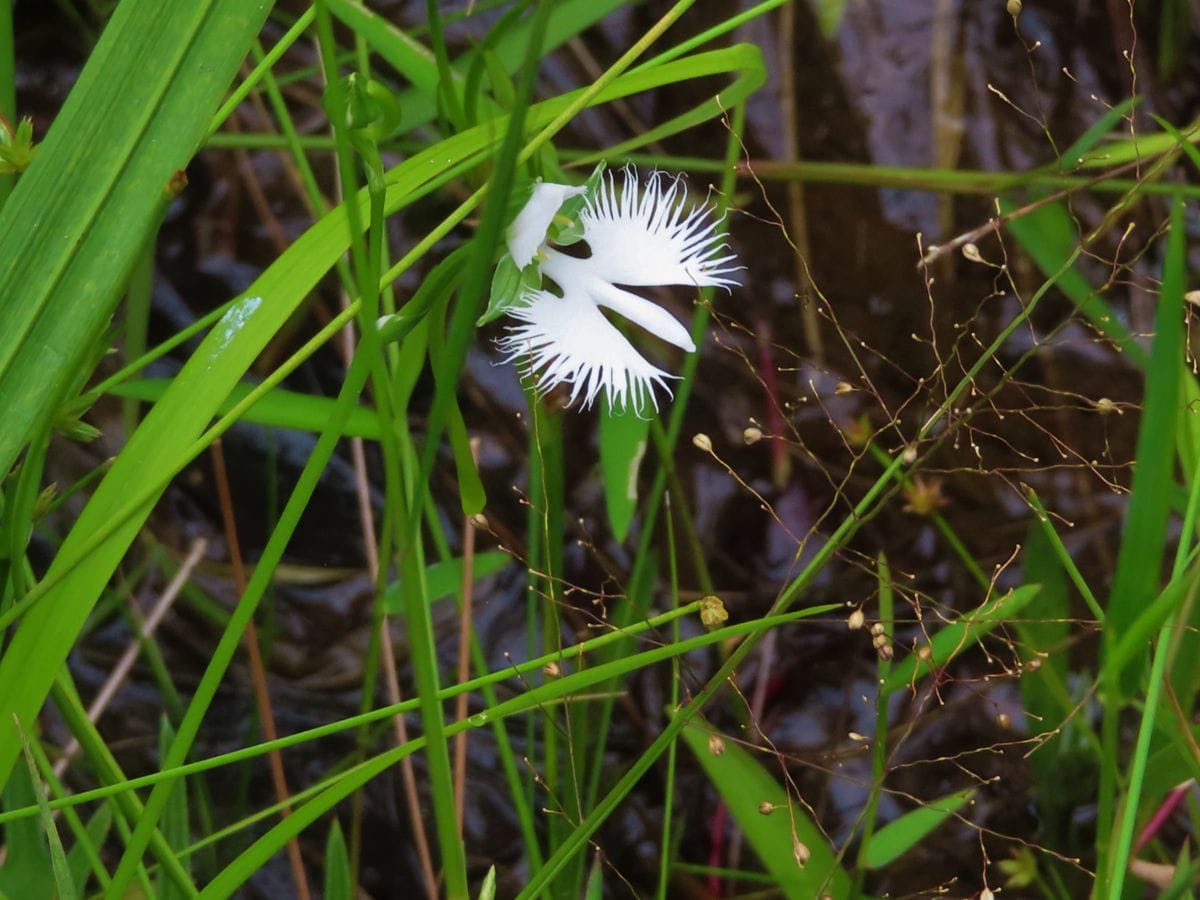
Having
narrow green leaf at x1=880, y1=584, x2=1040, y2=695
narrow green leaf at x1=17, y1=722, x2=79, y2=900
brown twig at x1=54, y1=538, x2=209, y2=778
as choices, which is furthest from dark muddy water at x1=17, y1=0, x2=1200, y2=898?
narrow green leaf at x1=17, y1=722, x2=79, y2=900

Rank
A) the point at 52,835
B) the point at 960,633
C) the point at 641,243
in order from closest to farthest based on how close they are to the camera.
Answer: the point at 52,835 < the point at 641,243 < the point at 960,633

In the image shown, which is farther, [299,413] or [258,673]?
[258,673]

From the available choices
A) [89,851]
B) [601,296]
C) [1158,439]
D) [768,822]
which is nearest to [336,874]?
[89,851]

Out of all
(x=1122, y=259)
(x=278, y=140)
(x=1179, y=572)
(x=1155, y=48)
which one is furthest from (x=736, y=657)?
(x=1155, y=48)

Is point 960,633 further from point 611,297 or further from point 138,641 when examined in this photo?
point 138,641

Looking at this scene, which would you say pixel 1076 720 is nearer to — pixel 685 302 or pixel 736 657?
pixel 736 657
